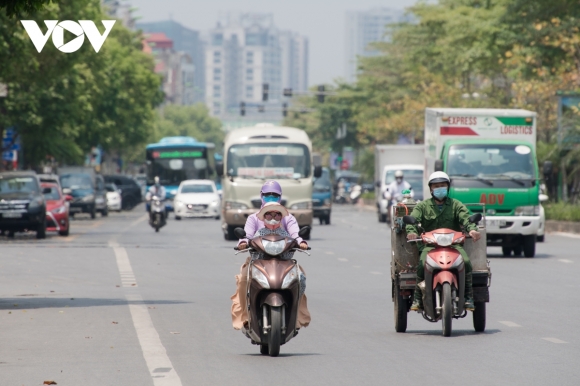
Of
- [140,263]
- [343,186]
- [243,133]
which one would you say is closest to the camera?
[140,263]

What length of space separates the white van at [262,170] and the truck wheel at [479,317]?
1900cm

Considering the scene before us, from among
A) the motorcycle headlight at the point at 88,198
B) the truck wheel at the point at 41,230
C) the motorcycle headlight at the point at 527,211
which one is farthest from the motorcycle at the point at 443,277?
the motorcycle headlight at the point at 88,198

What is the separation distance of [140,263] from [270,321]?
13.4 meters

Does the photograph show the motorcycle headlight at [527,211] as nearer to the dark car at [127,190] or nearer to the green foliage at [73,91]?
the green foliage at [73,91]

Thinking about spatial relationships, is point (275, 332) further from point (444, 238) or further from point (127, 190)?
point (127, 190)

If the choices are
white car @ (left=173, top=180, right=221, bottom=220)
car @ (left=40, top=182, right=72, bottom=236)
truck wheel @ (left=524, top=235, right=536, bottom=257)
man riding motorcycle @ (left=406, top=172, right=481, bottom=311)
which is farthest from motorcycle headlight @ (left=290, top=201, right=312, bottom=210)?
man riding motorcycle @ (left=406, top=172, right=481, bottom=311)

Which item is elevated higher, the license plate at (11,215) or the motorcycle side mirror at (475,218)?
the motorcycle side mirror at (475,218)

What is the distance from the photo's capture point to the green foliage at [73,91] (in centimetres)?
3522

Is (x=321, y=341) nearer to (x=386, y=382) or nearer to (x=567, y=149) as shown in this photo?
(x=386, y=382)

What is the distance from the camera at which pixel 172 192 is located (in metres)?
59.2

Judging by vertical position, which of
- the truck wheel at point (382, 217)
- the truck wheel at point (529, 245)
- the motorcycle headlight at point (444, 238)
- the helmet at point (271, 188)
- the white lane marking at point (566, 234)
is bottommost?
the truck wheel at point (382, 217)

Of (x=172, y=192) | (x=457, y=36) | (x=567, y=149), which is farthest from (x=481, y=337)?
(x=172, y=192)

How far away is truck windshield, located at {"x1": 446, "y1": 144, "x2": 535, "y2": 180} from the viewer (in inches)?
981

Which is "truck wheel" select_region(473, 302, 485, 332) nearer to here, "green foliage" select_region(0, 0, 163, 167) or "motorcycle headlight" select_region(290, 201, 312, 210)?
"green foliage" select_region(0, 0, 163, 167)
